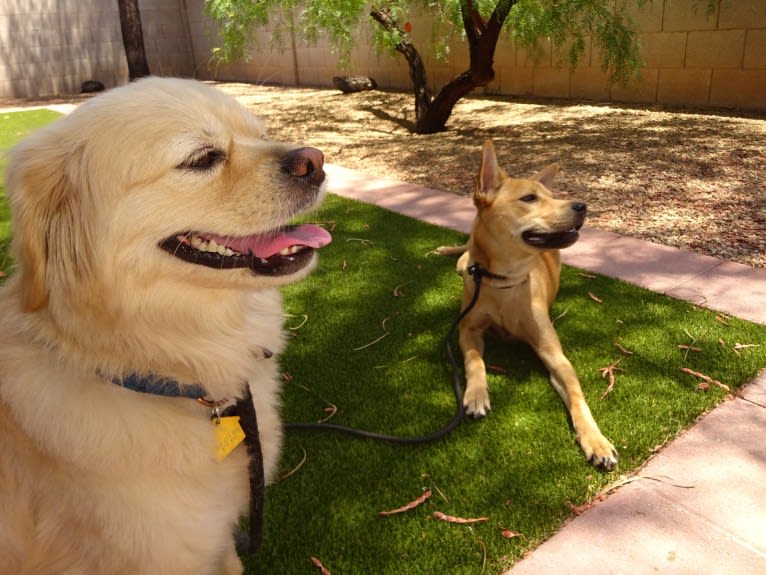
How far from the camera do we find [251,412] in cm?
176

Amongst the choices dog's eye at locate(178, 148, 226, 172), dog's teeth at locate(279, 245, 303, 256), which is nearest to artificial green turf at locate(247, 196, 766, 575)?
dog's teeth at locate(279, 245, 303, 256)

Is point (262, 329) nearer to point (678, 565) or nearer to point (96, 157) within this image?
point (96, 157)

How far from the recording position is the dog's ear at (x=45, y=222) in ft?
4.76

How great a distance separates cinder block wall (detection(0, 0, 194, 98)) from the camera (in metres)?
16.9

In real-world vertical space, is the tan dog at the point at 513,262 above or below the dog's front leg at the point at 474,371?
above

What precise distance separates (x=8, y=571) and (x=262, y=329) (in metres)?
0.91

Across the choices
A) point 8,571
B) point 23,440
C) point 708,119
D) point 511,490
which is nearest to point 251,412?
point 23,440

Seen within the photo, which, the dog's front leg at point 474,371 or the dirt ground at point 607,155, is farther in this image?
the dirt ground at point 607,155

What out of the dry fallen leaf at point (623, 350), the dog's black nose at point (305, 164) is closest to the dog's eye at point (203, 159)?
the dog's black nose at point (305, 164)

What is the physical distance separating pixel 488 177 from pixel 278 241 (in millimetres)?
1917

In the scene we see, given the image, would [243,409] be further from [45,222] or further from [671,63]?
[671,63]

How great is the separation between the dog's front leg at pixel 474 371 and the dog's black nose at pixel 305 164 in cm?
146

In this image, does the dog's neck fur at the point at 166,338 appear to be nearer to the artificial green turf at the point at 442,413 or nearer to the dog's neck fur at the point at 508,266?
the artificial green turf at the point at 442,413

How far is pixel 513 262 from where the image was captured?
3191mm
